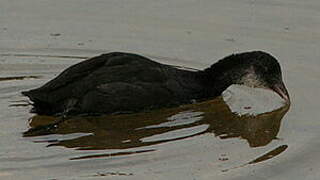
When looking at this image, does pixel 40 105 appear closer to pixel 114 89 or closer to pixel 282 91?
pixel 114 89

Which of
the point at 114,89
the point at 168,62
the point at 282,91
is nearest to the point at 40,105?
the point at 114,89

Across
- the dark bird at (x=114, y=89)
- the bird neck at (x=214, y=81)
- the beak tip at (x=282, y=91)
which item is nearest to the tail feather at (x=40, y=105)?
the dark bird at (x=114, y=89)

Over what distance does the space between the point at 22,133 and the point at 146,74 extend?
145cm

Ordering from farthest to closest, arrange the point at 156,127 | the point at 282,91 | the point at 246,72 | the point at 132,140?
1. the point at 246,72
2. the point at 282,91
3. the point at 156,127
4. the point at 132,140

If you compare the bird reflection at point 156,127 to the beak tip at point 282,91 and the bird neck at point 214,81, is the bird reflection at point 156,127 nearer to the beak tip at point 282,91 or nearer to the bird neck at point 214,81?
the beak tip at point 282,91

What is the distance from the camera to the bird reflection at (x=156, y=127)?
9461 mm

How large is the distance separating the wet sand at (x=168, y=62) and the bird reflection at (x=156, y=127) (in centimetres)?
1

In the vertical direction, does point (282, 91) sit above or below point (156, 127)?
above

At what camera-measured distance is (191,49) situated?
12133mm

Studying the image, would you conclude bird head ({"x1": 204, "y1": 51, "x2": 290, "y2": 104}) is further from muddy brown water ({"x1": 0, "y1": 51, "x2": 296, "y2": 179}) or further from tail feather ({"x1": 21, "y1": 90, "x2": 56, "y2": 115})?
tail feather ({"x1": 21, "y1": 90, "x2": 56, "y2": 115})

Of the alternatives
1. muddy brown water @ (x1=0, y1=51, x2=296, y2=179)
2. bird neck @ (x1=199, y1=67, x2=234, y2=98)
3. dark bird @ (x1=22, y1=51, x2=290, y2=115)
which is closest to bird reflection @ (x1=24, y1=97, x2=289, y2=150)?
muddy brown water @ (x1=0, y1=51, x2=296, y2=179)

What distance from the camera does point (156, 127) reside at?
9.86 metres

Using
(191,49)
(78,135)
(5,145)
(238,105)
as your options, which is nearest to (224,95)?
(238,105)

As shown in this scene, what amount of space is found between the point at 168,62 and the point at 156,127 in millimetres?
1980
